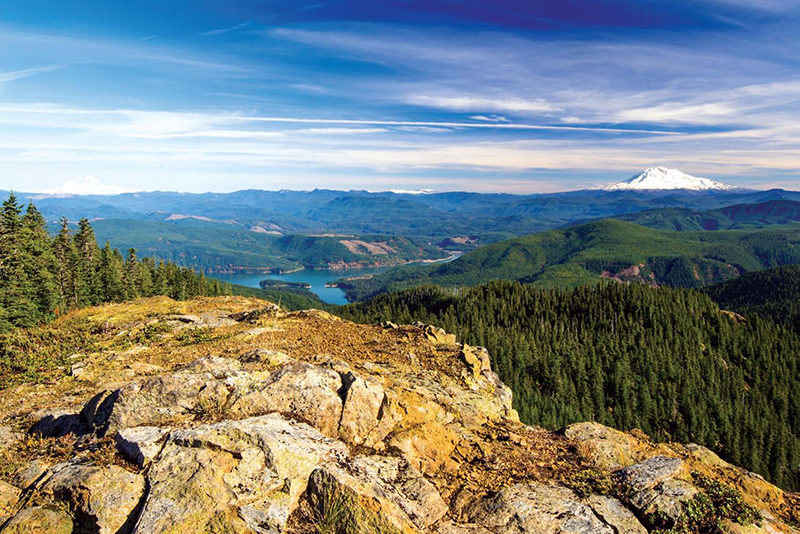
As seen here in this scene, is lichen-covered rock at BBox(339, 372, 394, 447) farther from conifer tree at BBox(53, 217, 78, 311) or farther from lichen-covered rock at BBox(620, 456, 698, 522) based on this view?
conifer tree at BBox(53, 217, 78, 311)

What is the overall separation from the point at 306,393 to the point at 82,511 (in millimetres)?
6427

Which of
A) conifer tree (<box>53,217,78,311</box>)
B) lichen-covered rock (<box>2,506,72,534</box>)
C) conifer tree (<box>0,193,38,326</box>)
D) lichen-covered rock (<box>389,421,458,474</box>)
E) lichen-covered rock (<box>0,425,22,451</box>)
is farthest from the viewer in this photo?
conifer tree (<box>53,217,78,311</box>)

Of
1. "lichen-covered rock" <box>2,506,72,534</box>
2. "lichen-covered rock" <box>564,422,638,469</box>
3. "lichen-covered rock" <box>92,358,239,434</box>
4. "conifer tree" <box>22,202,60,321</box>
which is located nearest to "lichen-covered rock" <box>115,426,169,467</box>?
"lichen-covered rock" <box>92,358,239,434</box>

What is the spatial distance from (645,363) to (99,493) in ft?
461

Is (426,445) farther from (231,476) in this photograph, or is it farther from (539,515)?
(231,476)

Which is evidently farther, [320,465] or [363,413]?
[363,413]

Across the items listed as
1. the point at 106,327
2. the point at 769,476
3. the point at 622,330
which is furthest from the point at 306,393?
the point at 622,330

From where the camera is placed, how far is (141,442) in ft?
38.2

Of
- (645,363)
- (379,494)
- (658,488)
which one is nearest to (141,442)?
(379,494)

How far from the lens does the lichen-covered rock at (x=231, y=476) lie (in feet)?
33.0

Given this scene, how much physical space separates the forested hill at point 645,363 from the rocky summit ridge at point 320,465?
6900cm

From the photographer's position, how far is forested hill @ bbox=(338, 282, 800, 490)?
9956cm

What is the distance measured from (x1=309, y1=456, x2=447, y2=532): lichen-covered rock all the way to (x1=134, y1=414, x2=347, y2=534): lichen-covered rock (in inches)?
24.2

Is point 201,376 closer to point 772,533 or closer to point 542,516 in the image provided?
point 542,516
